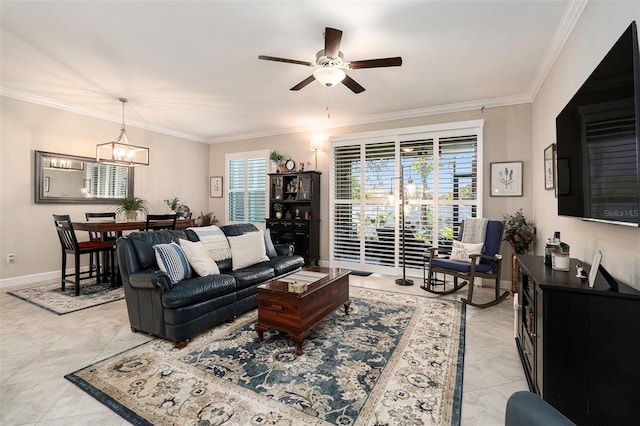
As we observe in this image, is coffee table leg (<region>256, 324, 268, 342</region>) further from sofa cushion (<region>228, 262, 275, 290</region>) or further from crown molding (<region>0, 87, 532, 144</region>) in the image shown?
crown molding (<region>0, 87, 532, 144</region>)

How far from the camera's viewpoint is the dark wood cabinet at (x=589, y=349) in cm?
141

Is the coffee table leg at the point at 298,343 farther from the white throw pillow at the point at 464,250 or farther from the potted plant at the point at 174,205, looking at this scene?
the potted plant at the point at 174,205

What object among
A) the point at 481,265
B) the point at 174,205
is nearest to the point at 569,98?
the point at 481,265

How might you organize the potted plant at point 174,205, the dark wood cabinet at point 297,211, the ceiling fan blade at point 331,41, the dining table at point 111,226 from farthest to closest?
1. the potted plant at point 174,205
2. the dark wood cabinet at point 297,211
3. the dining table at point 111,226
4. the ceiling fan blade at point 331,41

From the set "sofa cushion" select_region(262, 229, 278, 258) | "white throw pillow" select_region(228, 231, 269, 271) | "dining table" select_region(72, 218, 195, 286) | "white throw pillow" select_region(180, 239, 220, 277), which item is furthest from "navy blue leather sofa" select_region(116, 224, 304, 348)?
"dining table" select_region(72, 218, 195, 286)

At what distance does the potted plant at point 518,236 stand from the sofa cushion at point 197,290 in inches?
140

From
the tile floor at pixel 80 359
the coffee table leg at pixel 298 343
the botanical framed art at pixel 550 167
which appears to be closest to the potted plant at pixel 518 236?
the tile floor at pixel 80 359

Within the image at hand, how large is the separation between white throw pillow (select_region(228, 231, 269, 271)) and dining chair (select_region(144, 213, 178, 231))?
4.81ft

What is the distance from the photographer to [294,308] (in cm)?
246

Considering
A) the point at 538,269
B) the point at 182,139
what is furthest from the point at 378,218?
the point at 182,139

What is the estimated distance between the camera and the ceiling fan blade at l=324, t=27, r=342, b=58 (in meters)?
2.30

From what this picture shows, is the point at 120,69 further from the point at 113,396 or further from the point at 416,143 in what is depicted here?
the point at 416,143

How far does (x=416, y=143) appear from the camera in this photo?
16.1 ft

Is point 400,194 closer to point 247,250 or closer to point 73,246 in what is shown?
point 247,250
